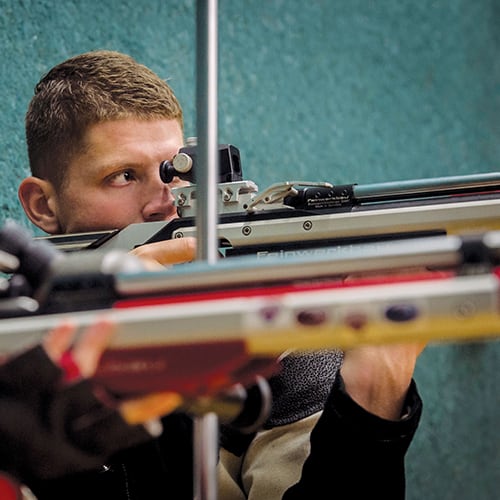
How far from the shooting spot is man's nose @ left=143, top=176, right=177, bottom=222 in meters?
1.17

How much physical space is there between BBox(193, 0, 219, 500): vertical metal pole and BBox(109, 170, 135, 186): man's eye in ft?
1.92

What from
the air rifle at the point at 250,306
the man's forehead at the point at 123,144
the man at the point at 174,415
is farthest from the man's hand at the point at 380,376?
the man's forehead at the point at 123,144

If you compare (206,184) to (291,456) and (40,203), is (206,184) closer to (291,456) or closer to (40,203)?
(291,456)

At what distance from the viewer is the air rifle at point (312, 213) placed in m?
1.01

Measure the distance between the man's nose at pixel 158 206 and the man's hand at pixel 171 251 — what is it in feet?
0.52

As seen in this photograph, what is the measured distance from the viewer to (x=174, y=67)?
1603 mm

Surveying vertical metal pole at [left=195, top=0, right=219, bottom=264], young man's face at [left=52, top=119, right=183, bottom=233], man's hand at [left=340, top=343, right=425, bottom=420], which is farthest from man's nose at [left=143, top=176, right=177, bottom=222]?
vertical metal pole at [left=195, top=0, right=219, bottom=264]

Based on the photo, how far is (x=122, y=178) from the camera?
46.4 inches

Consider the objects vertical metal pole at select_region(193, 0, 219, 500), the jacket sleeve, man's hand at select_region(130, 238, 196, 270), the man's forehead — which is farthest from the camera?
the man's forehead

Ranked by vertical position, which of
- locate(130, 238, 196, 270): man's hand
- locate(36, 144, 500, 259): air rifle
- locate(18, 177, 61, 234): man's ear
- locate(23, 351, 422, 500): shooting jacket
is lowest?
locate(23, 351, 422, 500): shooting jacket

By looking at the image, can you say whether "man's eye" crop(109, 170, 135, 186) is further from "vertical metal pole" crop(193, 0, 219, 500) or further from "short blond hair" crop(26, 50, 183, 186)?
"vertical metal pole" crop(193, 0, 219, 500)

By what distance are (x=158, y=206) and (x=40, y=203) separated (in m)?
0.19

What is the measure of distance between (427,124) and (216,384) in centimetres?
172

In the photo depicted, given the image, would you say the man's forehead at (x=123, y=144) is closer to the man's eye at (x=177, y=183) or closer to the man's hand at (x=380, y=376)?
the man's eye at (x=177, y=183)
